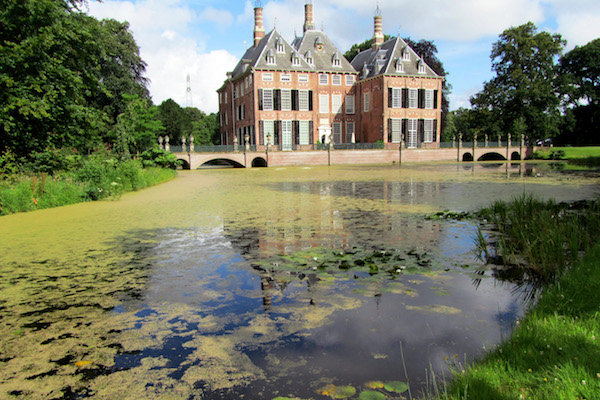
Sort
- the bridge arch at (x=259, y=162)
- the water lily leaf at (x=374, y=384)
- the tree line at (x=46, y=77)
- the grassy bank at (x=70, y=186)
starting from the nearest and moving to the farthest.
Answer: the water lily leaf at (x=374, y=384)
the grassy bank at (x=70, y=186)
the tree line at (x=46, y=77)
the bridge arch at (x=259, y=162)

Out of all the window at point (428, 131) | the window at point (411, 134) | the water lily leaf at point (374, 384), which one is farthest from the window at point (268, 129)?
the water lily leaf at point (374, 384)

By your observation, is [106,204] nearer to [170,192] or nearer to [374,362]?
[170,192]

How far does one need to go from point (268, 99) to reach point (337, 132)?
29.4 feet

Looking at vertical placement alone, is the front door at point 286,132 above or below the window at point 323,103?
below

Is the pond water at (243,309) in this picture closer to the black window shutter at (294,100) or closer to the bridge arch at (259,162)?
the bridge arch at (259,162)

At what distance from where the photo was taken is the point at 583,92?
51.4m

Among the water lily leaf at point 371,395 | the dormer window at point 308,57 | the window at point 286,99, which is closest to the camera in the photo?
the water lily leaf at point 371,395

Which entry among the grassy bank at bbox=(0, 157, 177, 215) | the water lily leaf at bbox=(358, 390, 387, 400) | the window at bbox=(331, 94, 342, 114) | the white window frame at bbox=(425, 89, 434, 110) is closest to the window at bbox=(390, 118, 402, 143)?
the white window frame at bbox=(425, 89, 434, 110)

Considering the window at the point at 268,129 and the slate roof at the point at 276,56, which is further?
the window at the point at 268,129

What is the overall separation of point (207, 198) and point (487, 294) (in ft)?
36.3

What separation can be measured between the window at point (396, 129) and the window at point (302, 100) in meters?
8.94

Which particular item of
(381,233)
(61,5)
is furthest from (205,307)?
(61,5)

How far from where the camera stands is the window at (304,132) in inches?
1722

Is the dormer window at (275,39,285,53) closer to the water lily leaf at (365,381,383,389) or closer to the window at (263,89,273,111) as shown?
the window at (263,89,273,111)
